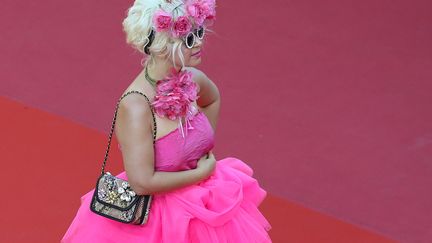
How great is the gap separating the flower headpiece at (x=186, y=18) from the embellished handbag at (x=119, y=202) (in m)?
0.38

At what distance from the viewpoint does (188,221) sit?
3.55 metres

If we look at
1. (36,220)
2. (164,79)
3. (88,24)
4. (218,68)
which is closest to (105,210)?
(164,79)

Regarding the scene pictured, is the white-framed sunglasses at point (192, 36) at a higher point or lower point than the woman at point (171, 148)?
higher

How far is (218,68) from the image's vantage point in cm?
650

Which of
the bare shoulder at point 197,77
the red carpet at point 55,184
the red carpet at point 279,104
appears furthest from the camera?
the red carpet at point 279,104

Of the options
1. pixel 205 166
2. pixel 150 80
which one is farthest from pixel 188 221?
pixel 150 80

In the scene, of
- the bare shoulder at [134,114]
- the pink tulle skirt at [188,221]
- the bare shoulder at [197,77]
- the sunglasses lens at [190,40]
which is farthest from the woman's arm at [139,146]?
the bare shoulder at [197,77]

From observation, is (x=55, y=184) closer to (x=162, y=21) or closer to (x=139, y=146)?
(x=139, y=146)

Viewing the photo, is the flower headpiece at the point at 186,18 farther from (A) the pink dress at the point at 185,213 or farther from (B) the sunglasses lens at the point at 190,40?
(A) the pink dress at the point at 185,213

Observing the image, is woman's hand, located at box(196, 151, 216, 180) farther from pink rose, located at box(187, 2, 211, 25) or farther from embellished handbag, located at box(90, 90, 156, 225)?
pink rose, located at box(187, 2, 211, 25)

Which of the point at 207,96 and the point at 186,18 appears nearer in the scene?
the point at 186,18

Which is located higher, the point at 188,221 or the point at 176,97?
the point at 176,97

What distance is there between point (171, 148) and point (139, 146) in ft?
0.50

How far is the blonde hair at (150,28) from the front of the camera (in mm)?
3361
